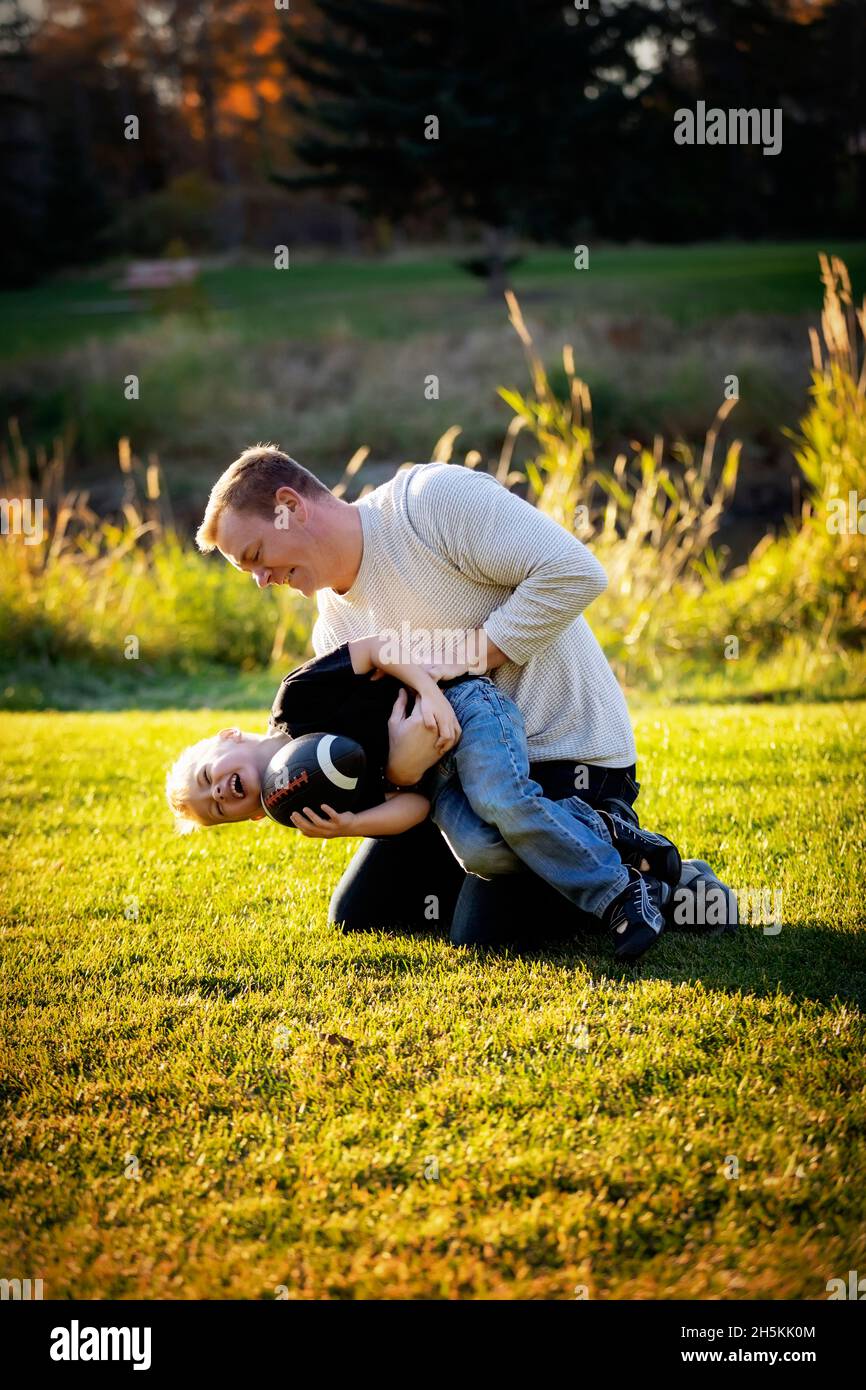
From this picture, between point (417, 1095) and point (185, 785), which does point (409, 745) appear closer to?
point (185, 785)

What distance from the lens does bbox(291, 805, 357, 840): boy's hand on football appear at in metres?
3.63

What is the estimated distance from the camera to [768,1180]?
2.56 metres

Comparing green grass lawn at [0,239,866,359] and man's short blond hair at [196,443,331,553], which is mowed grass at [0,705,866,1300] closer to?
man's short blond hair at [196,443,331,553]

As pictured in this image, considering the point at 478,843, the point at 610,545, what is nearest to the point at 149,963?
the point at 478,843

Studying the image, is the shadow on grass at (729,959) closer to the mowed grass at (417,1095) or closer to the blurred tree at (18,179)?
the mowed grass at (417,1095)

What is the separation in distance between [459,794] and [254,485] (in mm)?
1054

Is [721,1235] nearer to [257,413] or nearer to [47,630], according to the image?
[47,630]

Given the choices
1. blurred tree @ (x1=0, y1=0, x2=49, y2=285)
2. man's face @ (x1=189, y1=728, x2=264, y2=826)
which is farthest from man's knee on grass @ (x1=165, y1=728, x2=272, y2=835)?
blurred tree @ (x1=0, y1=0, x2=49, y2=285)

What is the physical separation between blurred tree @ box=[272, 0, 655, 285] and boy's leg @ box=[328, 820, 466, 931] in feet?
75.9

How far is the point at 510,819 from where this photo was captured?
3459mm

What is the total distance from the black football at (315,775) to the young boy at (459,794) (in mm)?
41

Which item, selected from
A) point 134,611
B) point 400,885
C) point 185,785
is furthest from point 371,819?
point 134,611

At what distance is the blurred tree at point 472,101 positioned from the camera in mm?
25203

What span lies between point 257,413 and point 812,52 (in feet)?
43.1
